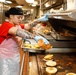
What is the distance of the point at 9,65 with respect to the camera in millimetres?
2557

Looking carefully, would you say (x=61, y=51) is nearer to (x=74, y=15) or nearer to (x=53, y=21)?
(x=53, y=21)

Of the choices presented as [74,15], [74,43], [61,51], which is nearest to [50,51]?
[61,51]

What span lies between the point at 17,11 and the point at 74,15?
1.37m

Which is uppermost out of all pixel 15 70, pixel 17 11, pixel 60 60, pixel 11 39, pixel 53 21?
pixel 17 11

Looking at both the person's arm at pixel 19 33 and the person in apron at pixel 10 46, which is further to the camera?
the person in apron at pixel 10 46

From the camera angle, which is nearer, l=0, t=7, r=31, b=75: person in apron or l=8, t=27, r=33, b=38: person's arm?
l=8, t=27, r=33, b=38: person's arm

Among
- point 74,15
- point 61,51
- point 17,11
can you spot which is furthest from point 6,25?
point 74,15

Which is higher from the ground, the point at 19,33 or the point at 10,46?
the point at 19,33

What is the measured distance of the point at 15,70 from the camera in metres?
2.62

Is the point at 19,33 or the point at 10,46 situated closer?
the point at 19,33

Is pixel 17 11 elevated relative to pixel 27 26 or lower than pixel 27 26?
elevated

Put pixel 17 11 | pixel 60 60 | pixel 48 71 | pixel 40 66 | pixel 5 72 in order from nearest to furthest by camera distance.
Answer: pixel 48 71 → pixel 40 66 → pixel 60 60 → pixel 17 11 → pixel 5 72

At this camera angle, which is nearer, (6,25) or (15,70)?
(6,25)

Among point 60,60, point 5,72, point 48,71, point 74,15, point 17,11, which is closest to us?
point 74,15
